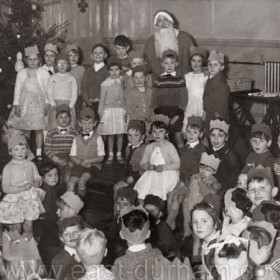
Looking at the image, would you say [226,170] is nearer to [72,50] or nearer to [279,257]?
[279,257]

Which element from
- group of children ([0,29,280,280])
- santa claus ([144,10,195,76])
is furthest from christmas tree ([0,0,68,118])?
santa claus ([144,10,195,76])

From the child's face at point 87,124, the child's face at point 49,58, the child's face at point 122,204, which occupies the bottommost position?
the child's face at point 122,204

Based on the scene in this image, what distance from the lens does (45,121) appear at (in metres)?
9.25

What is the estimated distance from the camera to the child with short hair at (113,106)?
29.4 feet

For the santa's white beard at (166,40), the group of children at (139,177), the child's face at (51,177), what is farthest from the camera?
the santa's white beard at (166,40)

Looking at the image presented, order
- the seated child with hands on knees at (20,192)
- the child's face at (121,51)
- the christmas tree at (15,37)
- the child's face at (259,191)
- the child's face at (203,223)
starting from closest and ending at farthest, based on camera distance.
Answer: the child's face at (203,223) < the child's face at (259,191) < the seated child with hands on knees at (20,192) < the child's face at (121,51) < the christmas tree at (15,37)

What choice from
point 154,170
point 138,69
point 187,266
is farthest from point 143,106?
point 187,266

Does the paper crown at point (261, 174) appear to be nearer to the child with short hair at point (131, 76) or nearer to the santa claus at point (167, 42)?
the child with short hair at point (131, 76)

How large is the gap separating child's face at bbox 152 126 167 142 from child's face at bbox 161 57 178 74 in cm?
125

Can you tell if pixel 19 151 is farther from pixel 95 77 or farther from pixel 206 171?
pixel 95 77

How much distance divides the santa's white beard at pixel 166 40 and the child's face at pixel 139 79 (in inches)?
40.3

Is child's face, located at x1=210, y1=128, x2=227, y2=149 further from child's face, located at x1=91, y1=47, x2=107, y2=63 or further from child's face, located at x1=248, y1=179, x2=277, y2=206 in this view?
child's face, located at x1=91, y1=47, x2=107, y2=63

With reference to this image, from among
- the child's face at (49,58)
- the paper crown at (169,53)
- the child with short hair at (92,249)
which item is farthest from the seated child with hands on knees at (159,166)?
the child with short hair at (92,249)

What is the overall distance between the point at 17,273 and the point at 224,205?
6.58ft
